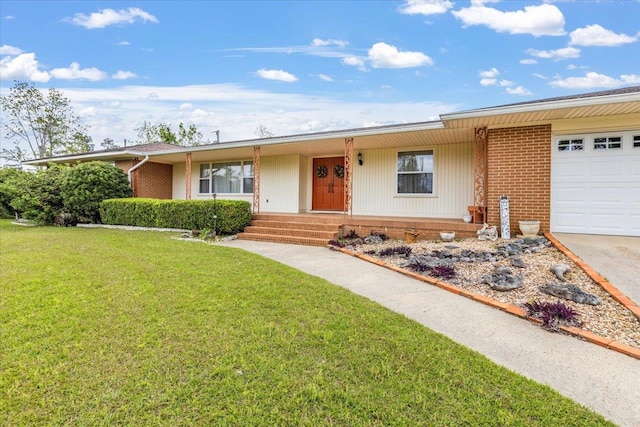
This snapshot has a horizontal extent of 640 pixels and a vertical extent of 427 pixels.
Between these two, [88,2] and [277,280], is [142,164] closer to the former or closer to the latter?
[88,2]

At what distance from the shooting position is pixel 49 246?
22.9 ft

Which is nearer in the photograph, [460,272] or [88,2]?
[460,272]

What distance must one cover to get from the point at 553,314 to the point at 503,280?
1.01m

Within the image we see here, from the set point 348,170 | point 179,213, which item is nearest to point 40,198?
point 179,213

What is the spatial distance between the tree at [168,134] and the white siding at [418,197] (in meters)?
24.3

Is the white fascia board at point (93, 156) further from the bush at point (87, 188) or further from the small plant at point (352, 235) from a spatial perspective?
the small plant at point (352, 235)

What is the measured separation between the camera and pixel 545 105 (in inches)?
242

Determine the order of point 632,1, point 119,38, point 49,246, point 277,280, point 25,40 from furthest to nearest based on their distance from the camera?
1. point 25,40
2. point 119,38
3. point 632,1
4. point 49,246
5. point 277,280

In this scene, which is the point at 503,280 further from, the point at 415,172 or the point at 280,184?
the point at 280,184

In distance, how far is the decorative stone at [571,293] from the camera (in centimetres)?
361

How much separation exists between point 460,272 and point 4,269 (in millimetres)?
6777

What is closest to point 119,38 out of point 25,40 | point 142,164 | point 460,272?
point 142,164

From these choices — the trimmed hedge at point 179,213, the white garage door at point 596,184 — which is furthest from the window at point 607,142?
the trimmed hedge at point 179,213

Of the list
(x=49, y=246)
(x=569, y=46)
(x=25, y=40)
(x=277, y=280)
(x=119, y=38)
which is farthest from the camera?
(x=25, y=40)
